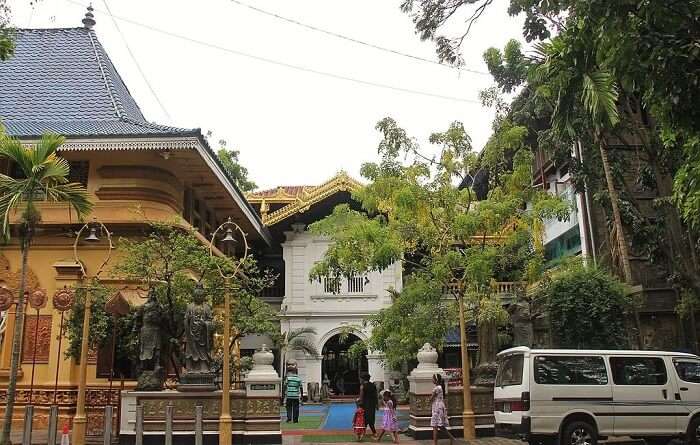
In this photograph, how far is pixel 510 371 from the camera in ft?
36.8

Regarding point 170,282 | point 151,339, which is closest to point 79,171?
point 170,282

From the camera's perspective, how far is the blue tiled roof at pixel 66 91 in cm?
1616

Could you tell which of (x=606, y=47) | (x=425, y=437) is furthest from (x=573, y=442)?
(x=606, y=47)

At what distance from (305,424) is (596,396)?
26.7 ft

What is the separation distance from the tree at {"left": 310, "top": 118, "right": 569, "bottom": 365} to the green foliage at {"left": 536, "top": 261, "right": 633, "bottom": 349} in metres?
2.42

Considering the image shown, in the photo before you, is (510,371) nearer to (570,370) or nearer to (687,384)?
(570,370)

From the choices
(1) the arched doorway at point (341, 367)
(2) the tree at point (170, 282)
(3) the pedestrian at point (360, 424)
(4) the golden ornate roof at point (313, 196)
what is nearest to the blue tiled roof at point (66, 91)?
(2) the tree at point (170, 282)

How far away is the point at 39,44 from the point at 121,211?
27.0ft

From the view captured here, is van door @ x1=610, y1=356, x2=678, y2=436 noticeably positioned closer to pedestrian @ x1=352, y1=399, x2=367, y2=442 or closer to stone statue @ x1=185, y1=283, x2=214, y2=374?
A: pedestrian @ x1=352, y1=399, x2=367, y2=442

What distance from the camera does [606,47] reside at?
21.6ft

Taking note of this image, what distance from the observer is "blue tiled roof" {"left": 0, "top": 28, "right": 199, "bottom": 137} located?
16.2 m

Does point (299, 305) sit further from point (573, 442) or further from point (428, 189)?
point (573, 442)

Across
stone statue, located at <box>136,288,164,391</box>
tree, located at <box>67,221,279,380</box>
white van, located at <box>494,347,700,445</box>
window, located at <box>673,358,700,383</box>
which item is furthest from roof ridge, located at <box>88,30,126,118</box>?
window, located at <box>673,358,700,383</box>

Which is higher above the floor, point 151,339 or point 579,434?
point 151,339
